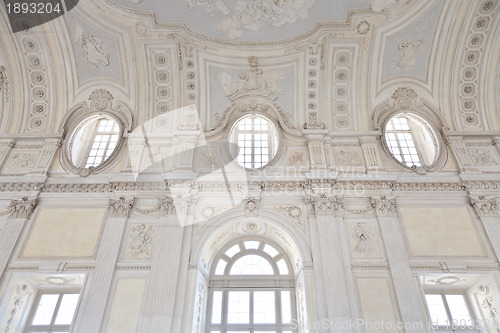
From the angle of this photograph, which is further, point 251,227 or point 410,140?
point 410,140

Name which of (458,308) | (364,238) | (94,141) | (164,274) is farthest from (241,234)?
(458,308)

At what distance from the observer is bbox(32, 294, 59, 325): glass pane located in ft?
31.6

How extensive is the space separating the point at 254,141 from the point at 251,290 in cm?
508

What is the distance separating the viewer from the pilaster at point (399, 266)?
881cm

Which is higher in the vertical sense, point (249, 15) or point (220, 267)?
point (249, 15)

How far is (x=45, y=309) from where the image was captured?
9883mm

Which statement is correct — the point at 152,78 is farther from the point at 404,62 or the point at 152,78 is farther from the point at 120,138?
the point at 404,62

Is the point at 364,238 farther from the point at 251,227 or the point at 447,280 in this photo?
the point at 251,227

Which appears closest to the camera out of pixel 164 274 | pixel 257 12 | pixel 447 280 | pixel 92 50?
pixel 164 274

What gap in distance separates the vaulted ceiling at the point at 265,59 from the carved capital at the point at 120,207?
309 centimetres

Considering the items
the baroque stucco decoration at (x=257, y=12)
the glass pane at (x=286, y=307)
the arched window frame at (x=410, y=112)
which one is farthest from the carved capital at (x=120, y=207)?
the arched window frame at (x=410, y=112)

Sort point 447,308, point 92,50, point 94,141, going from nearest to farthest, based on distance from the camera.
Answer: point 447,308 → point 92,50 → point 94,141

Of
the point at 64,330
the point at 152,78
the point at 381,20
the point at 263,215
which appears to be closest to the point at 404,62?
the point at 381,20

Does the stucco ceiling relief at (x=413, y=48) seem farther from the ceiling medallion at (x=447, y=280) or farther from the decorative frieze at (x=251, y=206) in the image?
the ceiling medallion at (x=447, y=280)
